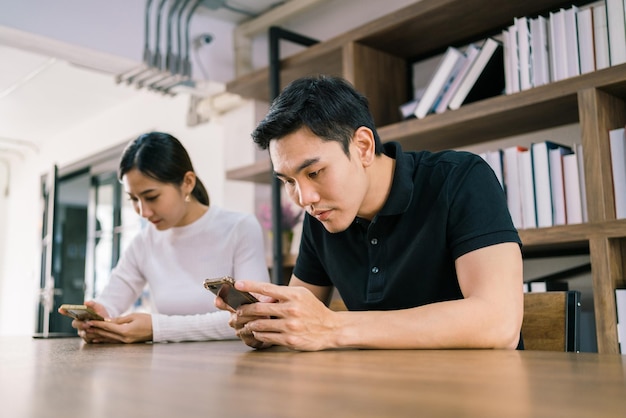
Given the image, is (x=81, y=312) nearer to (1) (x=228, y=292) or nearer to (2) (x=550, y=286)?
(1) (x=228, y=292)

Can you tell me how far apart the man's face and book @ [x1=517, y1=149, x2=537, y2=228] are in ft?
3.04

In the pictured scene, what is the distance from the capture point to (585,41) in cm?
193

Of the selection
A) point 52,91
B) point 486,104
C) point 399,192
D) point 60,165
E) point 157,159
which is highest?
point 52,91

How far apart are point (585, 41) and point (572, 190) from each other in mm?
467

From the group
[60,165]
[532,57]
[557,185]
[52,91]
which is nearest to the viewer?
[557,185]

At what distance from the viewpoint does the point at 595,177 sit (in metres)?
1.79

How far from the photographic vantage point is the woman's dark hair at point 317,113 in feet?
3.94

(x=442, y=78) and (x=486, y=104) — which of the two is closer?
(x=486, y=104)

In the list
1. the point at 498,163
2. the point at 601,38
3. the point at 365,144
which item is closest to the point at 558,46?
the point at 601,38

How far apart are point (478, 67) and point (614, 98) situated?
0.49 m

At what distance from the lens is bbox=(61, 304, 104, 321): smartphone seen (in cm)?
140

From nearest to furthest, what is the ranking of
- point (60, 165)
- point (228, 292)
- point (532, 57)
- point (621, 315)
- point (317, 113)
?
point (228, 292) → point (317, 113) → point (621, 315) → point (532, 57) → point (60, 165)

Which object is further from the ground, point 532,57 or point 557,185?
point 532,57

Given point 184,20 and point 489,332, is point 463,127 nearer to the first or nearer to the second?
point 489,332
